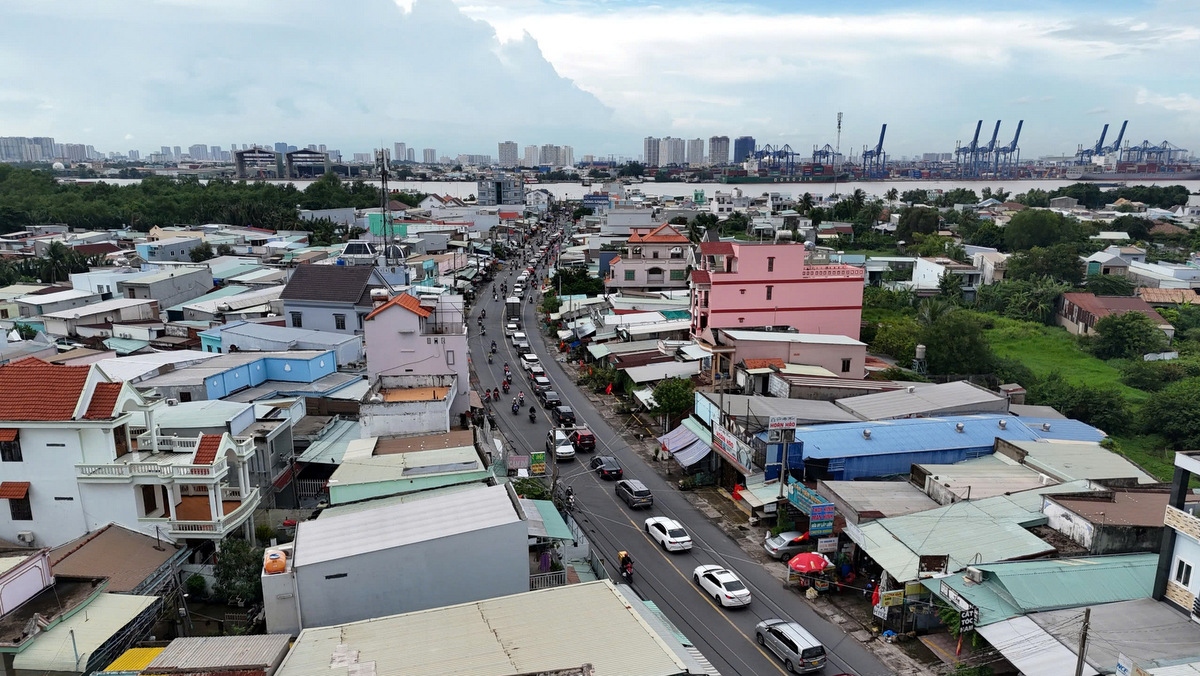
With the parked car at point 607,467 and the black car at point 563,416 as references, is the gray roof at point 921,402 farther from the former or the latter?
the black car at point 563,416

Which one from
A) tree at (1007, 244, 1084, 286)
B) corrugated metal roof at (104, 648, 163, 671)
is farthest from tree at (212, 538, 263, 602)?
tree at (1007, 244, 1084, 286)

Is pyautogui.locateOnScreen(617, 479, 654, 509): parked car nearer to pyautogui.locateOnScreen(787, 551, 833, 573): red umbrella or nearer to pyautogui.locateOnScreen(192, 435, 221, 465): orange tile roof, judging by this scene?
pyautogui.locateOnScreen(787, 551, 833, 573): red umbrella

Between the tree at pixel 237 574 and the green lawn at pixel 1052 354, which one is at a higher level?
the tree at pixel 237 574

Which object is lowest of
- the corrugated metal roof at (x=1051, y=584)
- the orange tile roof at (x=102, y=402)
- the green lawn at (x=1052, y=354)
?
the green lawn at (x=1052, y=354)

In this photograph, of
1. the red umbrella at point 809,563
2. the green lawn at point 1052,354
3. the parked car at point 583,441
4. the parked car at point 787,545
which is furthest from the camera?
the green lawn at point 1052,354

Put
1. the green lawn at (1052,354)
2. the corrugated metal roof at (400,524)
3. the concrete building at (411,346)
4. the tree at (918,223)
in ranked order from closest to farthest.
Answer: the corrugated metal roof at (400,524), the concrete building at (411,346), the green lawn at (1052,354), the tree at (918,223)

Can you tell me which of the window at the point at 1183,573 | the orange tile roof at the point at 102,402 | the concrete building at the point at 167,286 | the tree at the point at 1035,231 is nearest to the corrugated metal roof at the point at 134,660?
the orange tile roof at the point at 102,402
